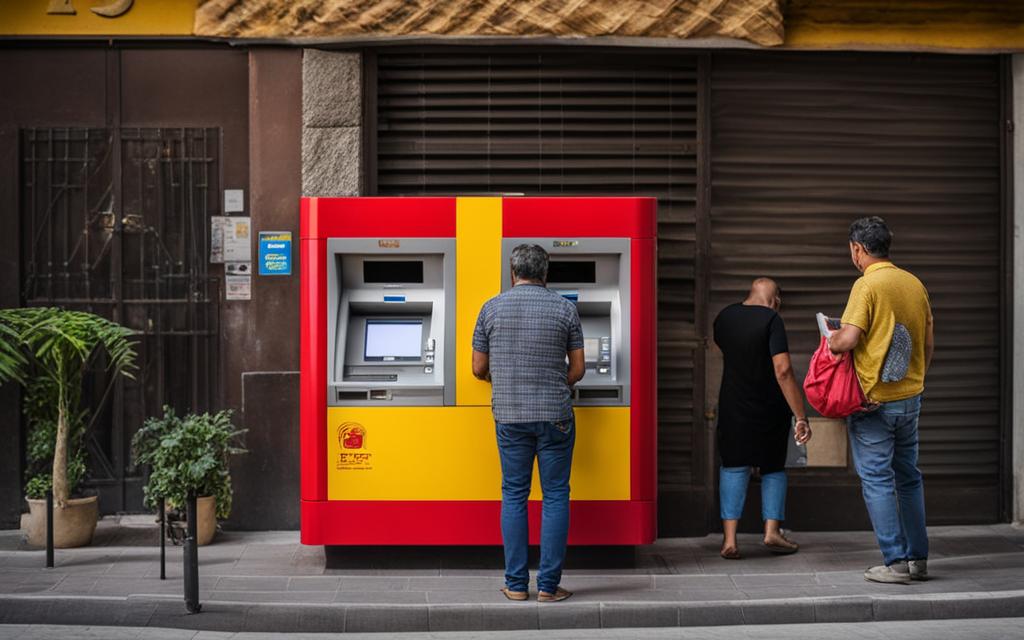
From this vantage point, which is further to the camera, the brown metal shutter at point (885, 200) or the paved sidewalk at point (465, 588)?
the brown metal shutter at point (885, 200)

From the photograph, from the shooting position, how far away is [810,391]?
712 centimetres

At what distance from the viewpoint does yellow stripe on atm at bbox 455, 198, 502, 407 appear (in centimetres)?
738

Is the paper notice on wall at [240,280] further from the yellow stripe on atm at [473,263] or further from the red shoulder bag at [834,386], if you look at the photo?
the red shoulder bag at [834,386]

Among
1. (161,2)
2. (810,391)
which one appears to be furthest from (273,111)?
(810,391)

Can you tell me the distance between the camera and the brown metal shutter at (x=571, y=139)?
28.6 feet

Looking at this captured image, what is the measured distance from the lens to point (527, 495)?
22.4 feet

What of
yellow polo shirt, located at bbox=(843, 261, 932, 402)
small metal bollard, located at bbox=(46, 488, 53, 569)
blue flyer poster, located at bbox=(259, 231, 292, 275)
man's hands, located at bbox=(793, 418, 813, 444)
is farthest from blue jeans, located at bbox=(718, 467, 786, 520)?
small metal bollard, located at bbox=(46, 488, 53, 569)

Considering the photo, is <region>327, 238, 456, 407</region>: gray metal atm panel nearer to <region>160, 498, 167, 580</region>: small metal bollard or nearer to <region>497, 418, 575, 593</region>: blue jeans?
<region>497, 418, 575, 593</region>: blue jeans

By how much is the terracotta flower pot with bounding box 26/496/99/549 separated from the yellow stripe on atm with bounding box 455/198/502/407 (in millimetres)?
2758

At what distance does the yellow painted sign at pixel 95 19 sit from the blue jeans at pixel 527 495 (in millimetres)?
3949

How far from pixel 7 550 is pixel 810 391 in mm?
5164

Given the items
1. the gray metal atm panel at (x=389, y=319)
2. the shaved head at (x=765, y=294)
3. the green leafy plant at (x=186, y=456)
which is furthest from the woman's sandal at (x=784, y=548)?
the green leafy plant at (x=186, y=456)

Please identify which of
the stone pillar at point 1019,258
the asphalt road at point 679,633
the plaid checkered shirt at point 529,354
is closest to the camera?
the asphalt road at point 679,633

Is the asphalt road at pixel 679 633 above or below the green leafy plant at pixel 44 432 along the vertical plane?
below
